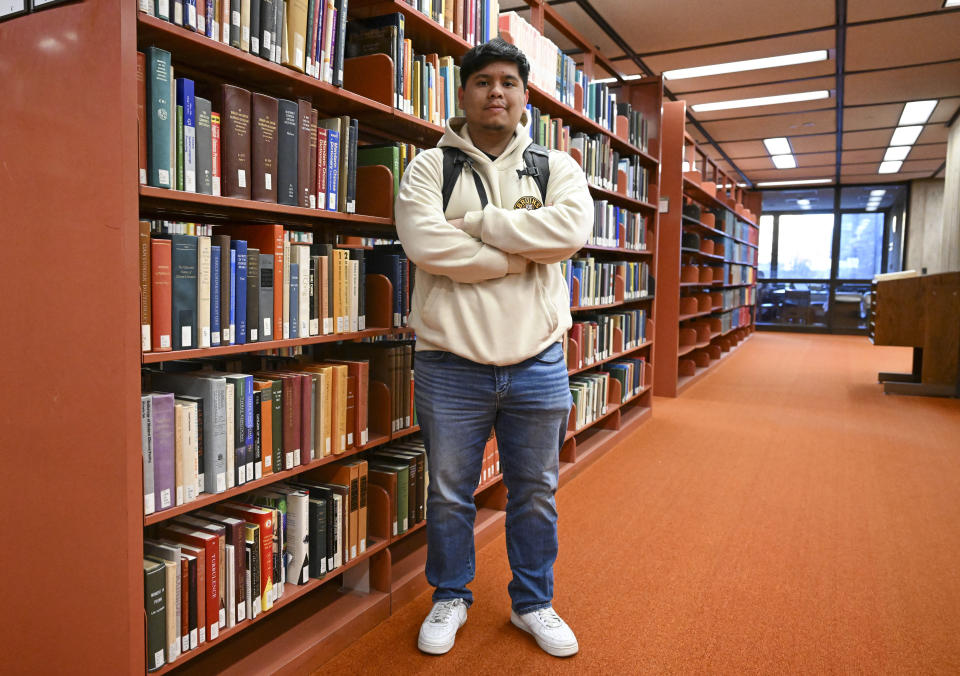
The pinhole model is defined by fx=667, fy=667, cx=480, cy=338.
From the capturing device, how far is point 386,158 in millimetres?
2078

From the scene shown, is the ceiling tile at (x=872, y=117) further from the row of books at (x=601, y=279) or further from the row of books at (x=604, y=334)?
the row of books at (x=604, y=334)

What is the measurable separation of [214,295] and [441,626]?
1.09 m

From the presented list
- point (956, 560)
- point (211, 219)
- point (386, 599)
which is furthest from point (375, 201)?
point (956, 560)

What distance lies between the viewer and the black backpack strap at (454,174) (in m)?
1.78

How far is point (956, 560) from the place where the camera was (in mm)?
2529

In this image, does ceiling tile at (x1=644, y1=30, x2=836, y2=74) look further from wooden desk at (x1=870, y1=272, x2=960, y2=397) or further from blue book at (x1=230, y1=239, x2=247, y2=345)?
blue book at (x1=230, y1=239, x2=247, y2=345)

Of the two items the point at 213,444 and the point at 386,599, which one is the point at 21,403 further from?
the point at 386,599

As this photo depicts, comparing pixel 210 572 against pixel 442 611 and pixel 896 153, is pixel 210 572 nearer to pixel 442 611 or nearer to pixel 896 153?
pixel 442 611

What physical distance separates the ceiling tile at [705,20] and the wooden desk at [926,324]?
2545 mm

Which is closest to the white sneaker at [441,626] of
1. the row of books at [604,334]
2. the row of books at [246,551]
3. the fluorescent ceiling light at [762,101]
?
the row of books at [246,551]

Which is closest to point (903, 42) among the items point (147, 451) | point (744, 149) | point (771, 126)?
point (771, 126)

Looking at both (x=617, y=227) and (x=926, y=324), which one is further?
(x=926, y=324)

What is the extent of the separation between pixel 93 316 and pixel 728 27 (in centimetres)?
481

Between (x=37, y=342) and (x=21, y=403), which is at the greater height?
(x=37, y=342)
